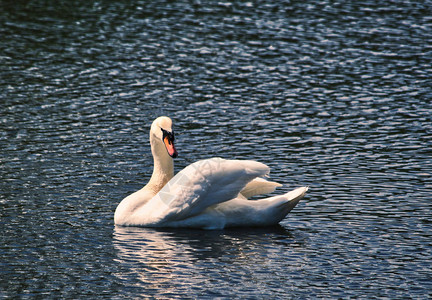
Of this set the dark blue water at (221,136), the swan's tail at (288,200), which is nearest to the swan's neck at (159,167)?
the dark blue water at (221,136)

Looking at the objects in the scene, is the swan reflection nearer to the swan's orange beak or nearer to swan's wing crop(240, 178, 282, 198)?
swan's wing crop(240, 178, 282, 198)

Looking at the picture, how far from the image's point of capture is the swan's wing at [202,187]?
17547mm

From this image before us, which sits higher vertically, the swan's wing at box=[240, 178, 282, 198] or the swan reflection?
the swan's wing at box=[240, 178, 282, 198]

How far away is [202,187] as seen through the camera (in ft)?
57.4

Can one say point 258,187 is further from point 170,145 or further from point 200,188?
point 170,145

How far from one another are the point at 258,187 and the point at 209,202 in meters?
1.58

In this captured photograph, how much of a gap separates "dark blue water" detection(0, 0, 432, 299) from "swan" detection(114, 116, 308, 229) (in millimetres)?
309

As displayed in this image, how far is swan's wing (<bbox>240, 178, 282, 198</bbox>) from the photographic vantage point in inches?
737

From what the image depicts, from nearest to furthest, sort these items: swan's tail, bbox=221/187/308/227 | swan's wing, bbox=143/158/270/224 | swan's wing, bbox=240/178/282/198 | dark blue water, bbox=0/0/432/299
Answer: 1. dark blue water, bbox=0/0/432/299
2. swan's wing, bbox=143/158/270/224
3. swan's tail, bbox=221/187/308/227
4. swan's wing, bbox=240/178/282/198

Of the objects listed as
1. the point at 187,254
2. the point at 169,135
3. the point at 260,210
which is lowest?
the point at 187,254

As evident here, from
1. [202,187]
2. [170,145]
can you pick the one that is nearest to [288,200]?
[202,187]

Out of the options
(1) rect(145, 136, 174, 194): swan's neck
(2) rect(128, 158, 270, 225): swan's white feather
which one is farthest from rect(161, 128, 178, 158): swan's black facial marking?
(2) rect(128, 158, 270, 225): swan's white feather

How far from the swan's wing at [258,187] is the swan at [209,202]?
541 mm

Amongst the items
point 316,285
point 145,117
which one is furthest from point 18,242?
point 145,117
